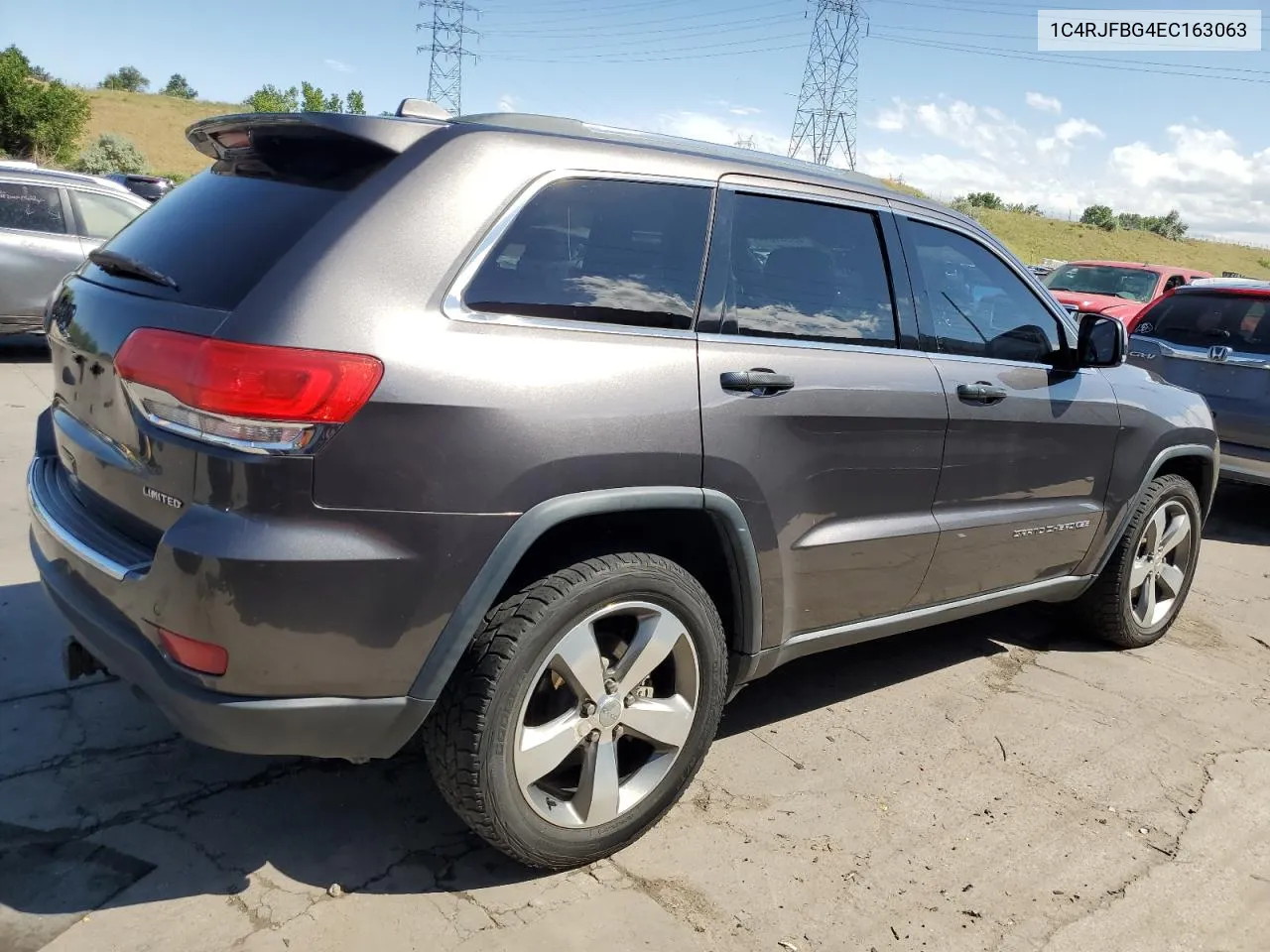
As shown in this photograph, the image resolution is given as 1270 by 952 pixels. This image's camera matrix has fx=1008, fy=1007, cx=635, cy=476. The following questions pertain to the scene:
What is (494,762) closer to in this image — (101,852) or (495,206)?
(101,852)

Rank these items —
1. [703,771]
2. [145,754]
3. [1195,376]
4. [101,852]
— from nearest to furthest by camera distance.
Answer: [101,852] → [145,754] → [703,771] → [1195,376]

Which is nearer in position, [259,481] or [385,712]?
[259,481]

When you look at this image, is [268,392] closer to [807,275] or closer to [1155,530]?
[807,275]

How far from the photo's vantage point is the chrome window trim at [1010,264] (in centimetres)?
353

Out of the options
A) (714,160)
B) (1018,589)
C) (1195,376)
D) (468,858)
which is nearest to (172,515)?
(468,858)

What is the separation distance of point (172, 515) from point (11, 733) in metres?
1.43

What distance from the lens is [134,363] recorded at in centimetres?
227

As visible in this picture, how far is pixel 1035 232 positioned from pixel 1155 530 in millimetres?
71800

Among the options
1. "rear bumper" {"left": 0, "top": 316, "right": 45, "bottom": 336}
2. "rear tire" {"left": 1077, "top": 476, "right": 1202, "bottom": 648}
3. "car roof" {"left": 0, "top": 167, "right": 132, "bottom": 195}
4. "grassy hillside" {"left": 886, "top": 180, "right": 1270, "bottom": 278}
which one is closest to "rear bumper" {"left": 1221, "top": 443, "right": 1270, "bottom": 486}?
"rear tire" {"left": 1077, "top": 476, "right": 1202, "bottom": 648}

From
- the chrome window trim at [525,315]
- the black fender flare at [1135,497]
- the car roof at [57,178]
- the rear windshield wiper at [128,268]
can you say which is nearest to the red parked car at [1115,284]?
the black fender flare at [1135,497]

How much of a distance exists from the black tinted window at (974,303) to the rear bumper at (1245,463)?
4083 mm

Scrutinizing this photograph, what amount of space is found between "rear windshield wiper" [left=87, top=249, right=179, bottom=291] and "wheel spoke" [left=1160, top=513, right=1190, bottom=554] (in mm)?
4227

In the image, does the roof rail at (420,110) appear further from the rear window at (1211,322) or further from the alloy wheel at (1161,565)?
the rear window at (1211,322)

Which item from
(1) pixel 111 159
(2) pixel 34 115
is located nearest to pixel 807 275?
(1) pixel 111 159
